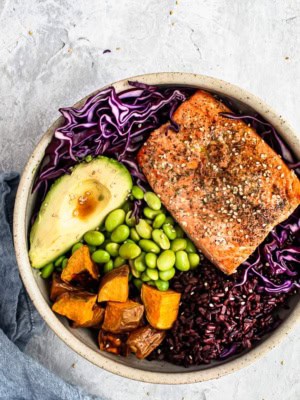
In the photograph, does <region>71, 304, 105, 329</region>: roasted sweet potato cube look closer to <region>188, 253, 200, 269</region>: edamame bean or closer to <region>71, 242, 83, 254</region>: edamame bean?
<region>71, 242, 83, 254</region>: edamame bean

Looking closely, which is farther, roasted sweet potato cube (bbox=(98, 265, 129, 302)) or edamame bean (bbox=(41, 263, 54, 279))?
edamame bean (bbox=(41, 263, 54, 279))

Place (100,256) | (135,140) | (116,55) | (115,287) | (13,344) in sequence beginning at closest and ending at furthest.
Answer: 1. (115,287)
2. (100,256)
3. (135,140)
4. (13,344)
5. (116,55)

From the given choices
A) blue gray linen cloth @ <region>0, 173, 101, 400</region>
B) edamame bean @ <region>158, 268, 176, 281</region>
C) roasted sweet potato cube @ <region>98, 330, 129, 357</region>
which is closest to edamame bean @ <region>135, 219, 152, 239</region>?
edamame bean @ <region>158, 268, 176, 281</region>

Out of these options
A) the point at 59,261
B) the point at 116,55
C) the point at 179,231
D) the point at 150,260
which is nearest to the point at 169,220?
the point at 179,231

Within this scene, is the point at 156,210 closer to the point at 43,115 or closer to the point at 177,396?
the point at 43,115

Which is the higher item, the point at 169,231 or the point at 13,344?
the point at 169,231

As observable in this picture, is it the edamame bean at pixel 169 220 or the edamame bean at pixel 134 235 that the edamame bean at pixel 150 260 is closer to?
the edamame bean at pixel 134 235

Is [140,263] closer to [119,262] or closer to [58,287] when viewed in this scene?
[119,262]

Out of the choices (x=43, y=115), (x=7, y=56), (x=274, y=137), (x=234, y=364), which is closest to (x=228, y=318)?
(x=234, y=364)

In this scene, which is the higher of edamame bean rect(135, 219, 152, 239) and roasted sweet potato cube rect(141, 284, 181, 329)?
edamame bean rect(135, 219, 152, 239)
